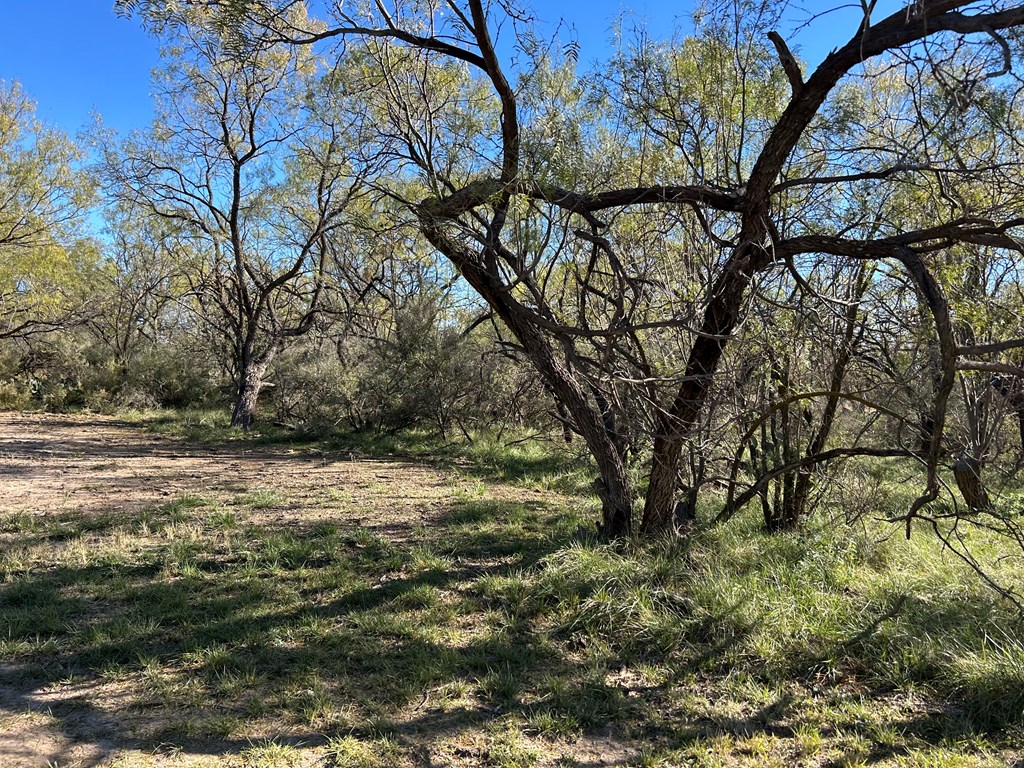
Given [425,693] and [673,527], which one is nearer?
[425,693]

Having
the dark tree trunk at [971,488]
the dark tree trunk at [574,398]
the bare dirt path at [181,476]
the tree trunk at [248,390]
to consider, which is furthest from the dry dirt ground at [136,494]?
the dark tree trunk at [971,488]

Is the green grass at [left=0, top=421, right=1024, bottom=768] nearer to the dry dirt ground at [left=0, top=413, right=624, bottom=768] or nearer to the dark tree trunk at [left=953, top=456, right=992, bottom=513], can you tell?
the dry dirt ground at [left=0, top=413, right=624, bottom=768]

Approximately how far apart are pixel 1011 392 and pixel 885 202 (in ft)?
5.70

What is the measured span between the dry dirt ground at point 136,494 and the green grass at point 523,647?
0.04 m

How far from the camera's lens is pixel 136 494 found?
7098 mm

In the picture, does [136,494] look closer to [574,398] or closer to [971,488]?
[574,398]

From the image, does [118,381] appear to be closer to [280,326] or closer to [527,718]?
[280,326]

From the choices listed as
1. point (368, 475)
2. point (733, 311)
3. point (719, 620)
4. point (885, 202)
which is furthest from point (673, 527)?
point (368, 475)

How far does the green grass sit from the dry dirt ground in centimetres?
4

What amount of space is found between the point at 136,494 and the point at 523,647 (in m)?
5.64

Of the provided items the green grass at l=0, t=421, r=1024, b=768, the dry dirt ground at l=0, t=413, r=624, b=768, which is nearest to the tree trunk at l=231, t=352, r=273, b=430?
the dry dirt ground at l=0, t=413, r=624, b=768

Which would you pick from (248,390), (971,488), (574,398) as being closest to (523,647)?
(574,398)

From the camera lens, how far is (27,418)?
1524 cm

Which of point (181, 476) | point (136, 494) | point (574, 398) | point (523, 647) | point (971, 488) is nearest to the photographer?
point (971, 488)
